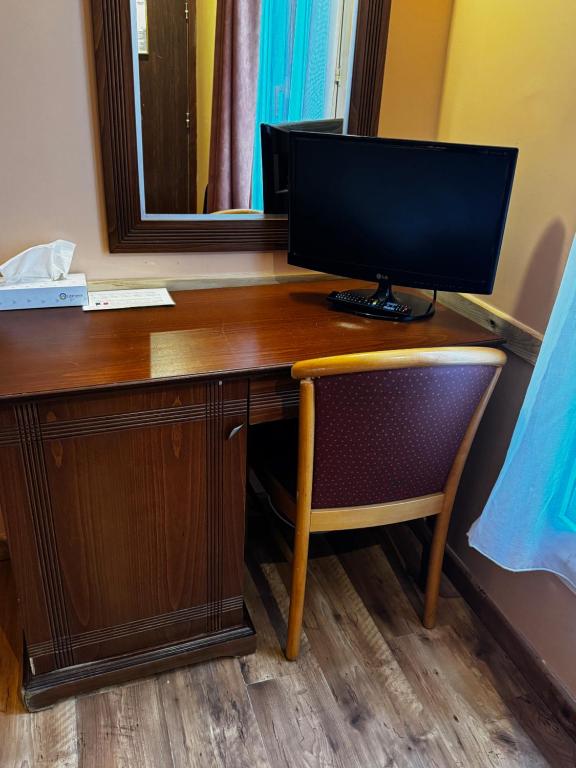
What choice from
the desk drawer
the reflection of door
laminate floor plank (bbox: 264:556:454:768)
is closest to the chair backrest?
the desk drawer

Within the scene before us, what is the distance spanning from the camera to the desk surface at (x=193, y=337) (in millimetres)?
1212

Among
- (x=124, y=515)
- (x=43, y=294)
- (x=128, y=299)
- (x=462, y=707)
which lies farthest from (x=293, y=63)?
(x=462, y=707)

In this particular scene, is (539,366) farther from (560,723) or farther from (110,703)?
(110,703)

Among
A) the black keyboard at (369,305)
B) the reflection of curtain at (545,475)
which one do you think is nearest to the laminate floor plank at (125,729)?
the reflection of curtain at (545,475)

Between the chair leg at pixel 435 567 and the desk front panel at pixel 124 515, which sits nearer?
the desk front panel at pixel 124 515

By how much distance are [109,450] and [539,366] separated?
889mm

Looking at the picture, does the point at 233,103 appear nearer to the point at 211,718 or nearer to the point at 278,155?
the point at 278,155

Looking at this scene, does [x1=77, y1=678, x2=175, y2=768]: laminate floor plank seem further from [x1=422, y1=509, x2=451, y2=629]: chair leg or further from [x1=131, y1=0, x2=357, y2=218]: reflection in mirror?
[x1=131, y1=0, x2=357, y2=218]: reflection in mirror

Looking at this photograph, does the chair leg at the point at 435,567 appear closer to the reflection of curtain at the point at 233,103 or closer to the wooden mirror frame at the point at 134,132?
the wooden mirror frame at the point at 134,132

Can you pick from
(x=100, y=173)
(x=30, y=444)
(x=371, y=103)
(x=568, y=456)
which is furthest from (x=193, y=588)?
(x=371, y=103)

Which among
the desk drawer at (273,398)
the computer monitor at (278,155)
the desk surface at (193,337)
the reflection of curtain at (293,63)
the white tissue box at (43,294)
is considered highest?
the reflection of curtain at (293,63)

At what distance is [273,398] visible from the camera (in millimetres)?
1364

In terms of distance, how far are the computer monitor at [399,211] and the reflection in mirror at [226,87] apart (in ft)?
0.49

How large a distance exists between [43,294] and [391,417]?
866 millimetres
